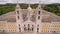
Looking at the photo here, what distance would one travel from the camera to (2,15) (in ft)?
19.8

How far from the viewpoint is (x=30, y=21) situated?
584cm

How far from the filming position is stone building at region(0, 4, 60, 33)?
5844 millimetres

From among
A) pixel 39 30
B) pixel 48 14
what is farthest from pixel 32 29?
pixel 48 14

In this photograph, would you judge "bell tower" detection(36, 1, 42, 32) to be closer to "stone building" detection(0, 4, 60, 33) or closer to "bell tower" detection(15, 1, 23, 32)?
"stone building" detection(0, 4, 60, 33)

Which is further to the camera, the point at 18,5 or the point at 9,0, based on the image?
the point at 9,0

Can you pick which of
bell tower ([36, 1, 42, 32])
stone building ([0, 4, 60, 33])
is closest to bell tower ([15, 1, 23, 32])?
stone building ([0, 4, 60, 33])

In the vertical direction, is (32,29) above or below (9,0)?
below

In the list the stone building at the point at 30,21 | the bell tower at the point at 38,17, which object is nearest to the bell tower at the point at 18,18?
the stone building at the point at 30,21

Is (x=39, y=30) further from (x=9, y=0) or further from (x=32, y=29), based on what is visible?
(x=9, y=0)

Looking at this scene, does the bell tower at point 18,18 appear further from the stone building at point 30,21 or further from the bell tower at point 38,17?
the bell tower at point 38,17

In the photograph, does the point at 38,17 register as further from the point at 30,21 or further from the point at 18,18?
the point at 18,18

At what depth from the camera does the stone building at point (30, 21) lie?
5.84m

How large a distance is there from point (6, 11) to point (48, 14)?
1.12 metres

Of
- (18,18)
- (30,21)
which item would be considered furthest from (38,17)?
(18,18)
